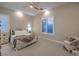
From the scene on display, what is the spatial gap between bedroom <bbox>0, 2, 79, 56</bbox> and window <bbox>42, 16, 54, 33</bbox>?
6 centimetres

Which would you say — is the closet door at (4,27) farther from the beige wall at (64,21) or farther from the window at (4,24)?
the beige wall at (64,21)

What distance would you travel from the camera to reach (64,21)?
7.97 ft

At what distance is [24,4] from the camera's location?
7.77ft

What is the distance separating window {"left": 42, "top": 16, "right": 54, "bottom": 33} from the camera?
99.7 inches

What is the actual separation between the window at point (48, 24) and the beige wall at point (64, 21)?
0.36 feet

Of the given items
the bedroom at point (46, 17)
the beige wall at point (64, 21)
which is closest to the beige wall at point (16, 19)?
the bedroom at point (46, 17)

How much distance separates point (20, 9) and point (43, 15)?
0.67 m

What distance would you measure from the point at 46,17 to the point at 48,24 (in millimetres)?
Result: 210

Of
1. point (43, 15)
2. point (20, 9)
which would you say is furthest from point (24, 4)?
point (43, 15)

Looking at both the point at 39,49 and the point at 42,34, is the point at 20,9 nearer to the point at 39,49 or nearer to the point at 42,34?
the point at 42,34

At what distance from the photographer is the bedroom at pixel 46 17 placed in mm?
2309

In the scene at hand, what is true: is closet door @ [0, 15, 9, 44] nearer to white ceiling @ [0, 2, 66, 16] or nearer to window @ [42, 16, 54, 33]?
white ceiling @ [0, 2, 66, 16]

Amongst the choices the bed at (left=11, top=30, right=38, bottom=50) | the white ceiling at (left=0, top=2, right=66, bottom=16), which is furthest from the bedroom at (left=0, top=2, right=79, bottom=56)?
the bed at (left=11, top=30, right=38, bottom=50)

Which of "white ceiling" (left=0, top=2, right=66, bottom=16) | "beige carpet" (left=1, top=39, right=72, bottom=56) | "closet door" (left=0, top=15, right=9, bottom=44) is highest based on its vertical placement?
"white ceiling" (left=0, top=2, right=66, bottom=16)
